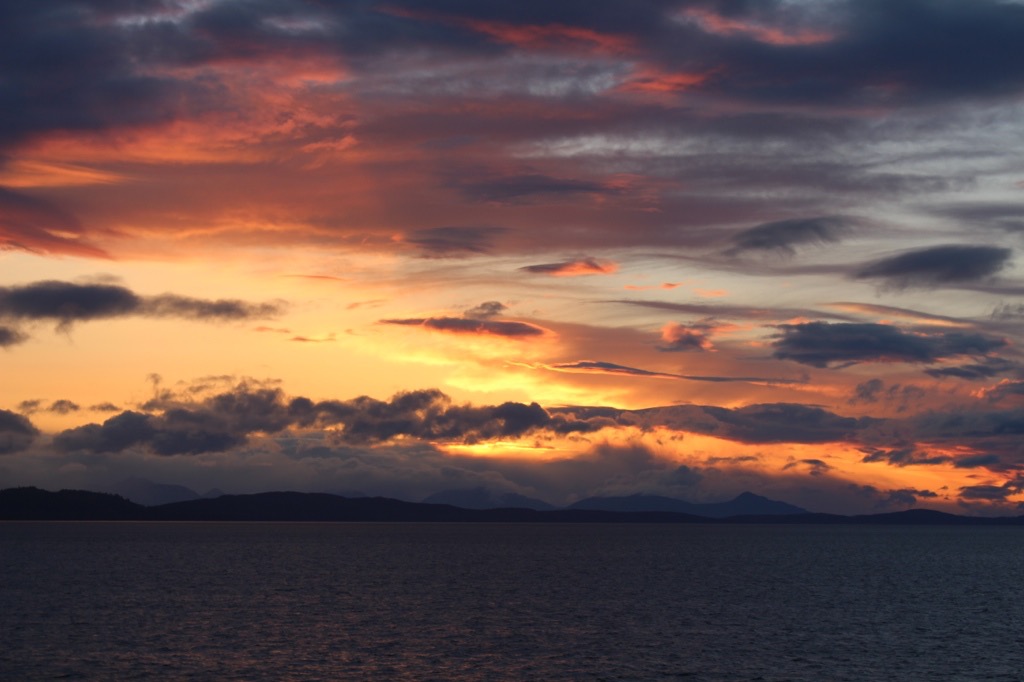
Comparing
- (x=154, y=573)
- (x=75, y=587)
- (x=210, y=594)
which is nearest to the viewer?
(x=210, y=594)

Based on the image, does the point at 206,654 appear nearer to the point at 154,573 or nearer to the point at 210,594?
the point at 210,594

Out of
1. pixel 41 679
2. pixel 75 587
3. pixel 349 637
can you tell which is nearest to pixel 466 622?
pixel 349 637

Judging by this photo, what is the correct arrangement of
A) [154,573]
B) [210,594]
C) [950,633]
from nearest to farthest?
[950,633] < [210,594] < [154,573]

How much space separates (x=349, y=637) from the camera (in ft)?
282

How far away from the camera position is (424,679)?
67.3m

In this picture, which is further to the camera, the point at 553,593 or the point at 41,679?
the point at 553,593

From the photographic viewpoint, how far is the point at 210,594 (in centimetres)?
12488

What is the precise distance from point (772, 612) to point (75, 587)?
85112 mm

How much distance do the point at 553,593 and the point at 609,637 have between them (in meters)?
43.5

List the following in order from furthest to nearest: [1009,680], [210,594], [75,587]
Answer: [75,587] < [210,594] < [1009,680]

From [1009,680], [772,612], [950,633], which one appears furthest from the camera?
[772,612]

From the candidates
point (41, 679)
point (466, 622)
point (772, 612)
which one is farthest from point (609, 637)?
point (41, 679)

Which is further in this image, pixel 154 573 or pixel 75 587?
A: pixel 154 573

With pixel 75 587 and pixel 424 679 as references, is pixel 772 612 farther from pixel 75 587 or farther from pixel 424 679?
pixel 75 587
